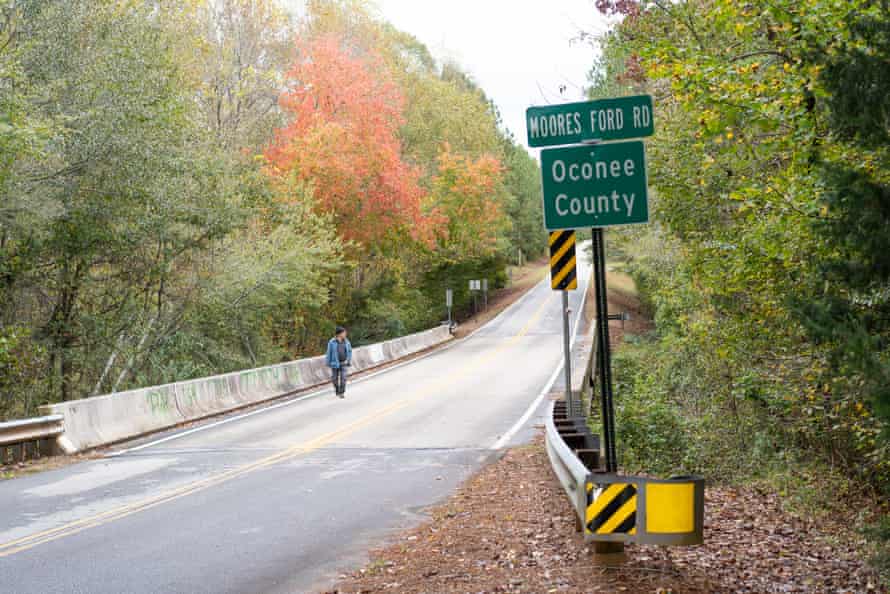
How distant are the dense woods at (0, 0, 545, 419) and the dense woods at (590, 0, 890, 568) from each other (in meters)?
11.0

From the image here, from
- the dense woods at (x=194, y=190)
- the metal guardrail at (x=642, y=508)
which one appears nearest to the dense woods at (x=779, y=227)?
the metal guardrail at (x=642, y=508)

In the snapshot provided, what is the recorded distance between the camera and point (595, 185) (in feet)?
22.3

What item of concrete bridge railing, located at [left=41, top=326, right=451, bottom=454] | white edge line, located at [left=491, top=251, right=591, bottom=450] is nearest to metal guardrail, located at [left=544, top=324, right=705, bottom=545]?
white edge line, located at [left=491, top=251, right=591, bottom=450]

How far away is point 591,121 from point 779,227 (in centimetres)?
405

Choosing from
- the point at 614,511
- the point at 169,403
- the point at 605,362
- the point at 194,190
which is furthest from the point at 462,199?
the point at 614,511

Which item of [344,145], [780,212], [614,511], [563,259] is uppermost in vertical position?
[344,145]

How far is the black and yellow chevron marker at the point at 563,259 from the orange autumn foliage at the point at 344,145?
31.1 meters

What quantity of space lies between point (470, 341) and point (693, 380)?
2181 cm

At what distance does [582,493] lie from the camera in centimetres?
627

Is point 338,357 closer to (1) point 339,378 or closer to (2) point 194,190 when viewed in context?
(1) point 339,378

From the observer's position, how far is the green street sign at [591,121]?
6844 mm

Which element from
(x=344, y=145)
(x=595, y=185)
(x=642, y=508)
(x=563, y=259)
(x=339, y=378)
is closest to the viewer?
(x=642, y=508)

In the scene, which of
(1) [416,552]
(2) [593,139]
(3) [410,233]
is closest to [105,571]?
(1) [416,552]

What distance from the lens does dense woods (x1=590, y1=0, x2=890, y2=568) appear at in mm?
5910
